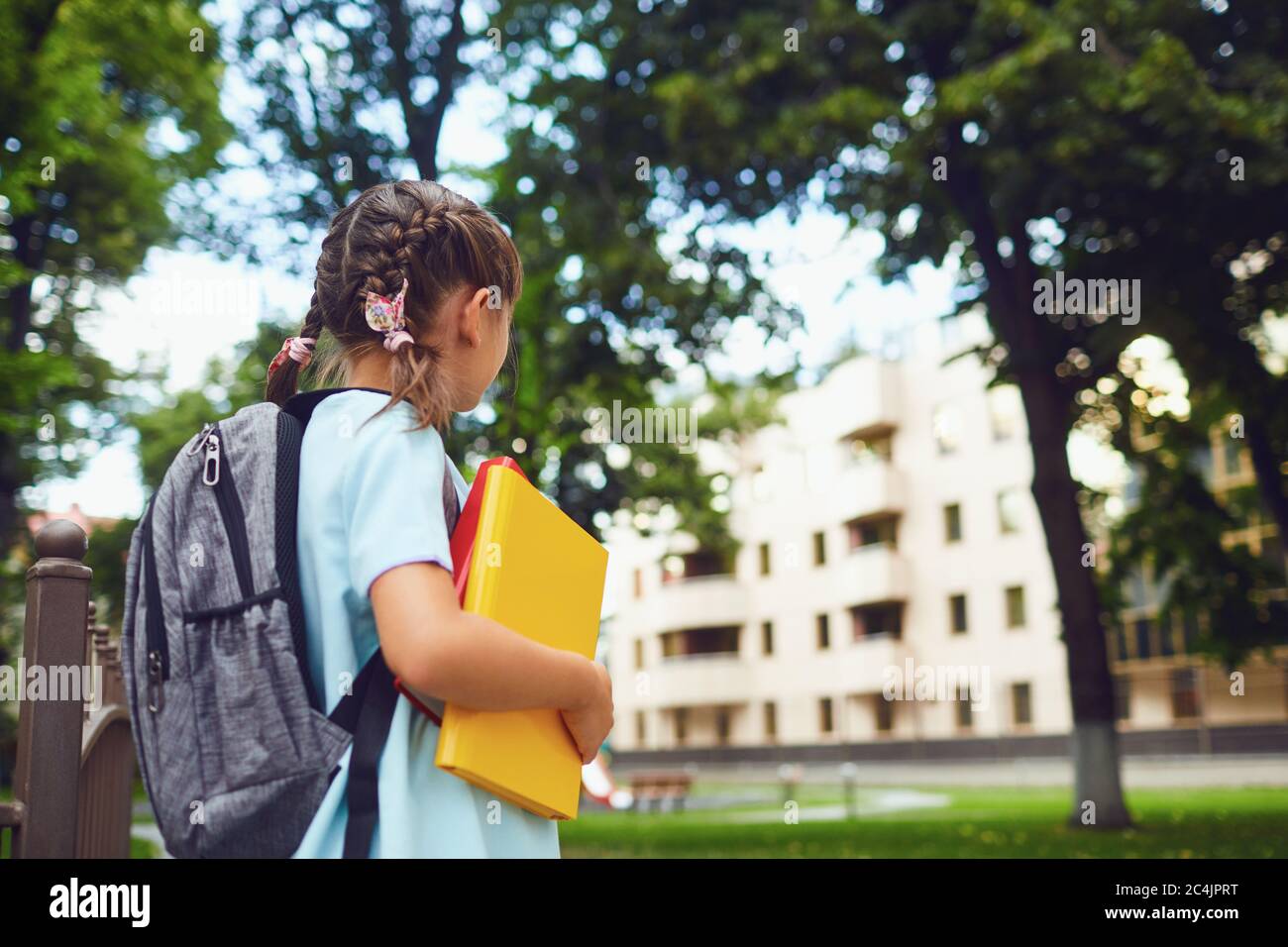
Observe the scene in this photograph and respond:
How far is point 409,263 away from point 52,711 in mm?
1631

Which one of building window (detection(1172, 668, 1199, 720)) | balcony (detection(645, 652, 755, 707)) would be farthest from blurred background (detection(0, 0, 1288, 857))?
balcony (detection(645, 652, 755, 707))

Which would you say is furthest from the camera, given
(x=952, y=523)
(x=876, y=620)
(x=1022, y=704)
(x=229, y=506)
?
(x=876, y=620)

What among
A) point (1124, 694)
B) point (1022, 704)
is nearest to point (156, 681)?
point (1124, 694)

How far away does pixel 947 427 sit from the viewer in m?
44.4

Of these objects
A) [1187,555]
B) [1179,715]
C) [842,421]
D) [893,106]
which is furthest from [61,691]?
[842,421]

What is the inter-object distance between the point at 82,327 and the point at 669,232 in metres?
14.5

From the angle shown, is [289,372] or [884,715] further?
[884,715]

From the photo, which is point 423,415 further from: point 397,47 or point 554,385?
point 397,47

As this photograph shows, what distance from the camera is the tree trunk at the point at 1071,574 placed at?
13.1 metres

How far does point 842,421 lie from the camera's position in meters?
47.6

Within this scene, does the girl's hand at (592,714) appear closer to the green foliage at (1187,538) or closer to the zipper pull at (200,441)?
the zipper pull at (200,441)

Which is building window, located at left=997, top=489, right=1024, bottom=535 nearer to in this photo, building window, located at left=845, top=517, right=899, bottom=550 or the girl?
building window, located at left=845, top=517, right=899, bottom=550

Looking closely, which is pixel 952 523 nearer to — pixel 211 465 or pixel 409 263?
pixel 409 263

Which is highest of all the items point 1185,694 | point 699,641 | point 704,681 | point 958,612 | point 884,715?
point 958,612
